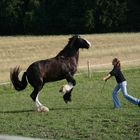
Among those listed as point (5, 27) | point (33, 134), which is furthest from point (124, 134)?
point (5, 27)

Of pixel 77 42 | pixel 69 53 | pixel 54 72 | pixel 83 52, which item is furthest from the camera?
pixel 83 52

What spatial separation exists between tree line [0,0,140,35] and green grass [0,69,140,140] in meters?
66.8

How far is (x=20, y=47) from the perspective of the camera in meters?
52.4

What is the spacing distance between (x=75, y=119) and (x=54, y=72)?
2.72m

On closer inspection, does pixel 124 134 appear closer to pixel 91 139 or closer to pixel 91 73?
pixel 91 139

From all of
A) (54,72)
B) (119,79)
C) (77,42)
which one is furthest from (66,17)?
(119,79)

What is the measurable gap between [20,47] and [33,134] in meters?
41.7

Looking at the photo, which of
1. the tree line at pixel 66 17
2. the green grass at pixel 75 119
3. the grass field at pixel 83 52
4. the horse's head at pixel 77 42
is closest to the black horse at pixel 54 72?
the horse's head at pixel 77 42

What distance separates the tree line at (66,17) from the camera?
85.6m

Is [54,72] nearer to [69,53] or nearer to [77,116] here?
[69,53]

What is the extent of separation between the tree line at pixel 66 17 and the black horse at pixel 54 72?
68.5 m

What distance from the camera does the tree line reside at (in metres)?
85.6

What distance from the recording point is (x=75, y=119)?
13125mm

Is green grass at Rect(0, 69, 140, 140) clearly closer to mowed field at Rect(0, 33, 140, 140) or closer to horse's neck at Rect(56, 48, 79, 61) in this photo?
mowed field at Rect(0, 33, 140, 140)
